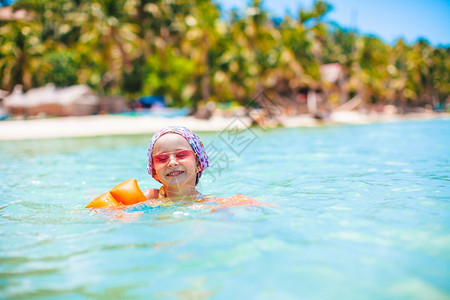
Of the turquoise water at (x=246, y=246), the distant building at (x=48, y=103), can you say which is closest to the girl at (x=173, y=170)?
the turquoise water at (x=246, y=246)

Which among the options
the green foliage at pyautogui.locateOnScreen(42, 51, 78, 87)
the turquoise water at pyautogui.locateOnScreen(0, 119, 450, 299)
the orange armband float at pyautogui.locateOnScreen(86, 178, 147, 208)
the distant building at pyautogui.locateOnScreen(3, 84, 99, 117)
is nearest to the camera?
the turquoise water at pyautogui.locateOnScreen(0, 119, 450, 299)

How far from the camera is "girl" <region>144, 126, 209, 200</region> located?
3369 millimetres

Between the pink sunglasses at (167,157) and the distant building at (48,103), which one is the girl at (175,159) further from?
the distant building at (48,103)

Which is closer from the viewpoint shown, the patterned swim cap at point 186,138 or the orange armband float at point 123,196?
the patterned swim cap at point 186,138

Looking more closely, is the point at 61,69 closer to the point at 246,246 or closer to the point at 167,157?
the point at 167,157

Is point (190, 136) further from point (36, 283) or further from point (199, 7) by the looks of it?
point (199, 7)

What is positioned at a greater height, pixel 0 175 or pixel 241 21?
pixel 241 21

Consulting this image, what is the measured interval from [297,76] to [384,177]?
26838 millimetres

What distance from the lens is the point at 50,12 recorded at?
123ft

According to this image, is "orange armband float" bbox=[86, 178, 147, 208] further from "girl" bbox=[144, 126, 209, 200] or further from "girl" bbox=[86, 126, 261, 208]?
"girl" bbox=[144, 126, 209, 200]

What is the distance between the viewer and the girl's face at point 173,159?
336 centimetres

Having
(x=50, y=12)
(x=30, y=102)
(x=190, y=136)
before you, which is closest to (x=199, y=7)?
(x=30, y=102)

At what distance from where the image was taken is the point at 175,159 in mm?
3355

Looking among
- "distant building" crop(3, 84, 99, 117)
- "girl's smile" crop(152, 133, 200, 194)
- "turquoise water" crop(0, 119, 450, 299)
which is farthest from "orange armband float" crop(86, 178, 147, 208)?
"distant building" crop(3, 84, 99, 117)
